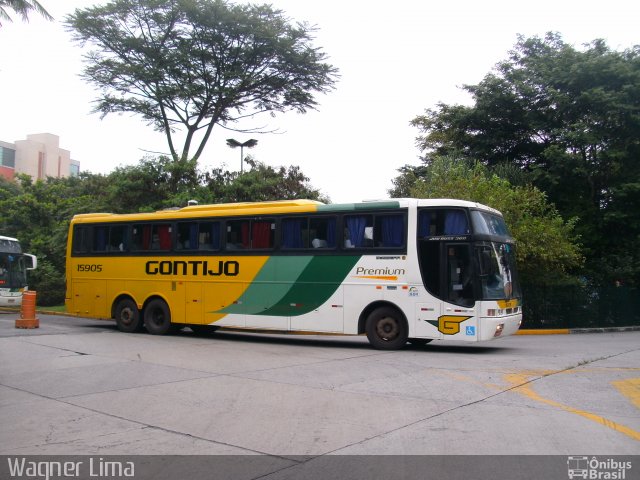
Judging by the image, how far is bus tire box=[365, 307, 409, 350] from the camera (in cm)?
1376

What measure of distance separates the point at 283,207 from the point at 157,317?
17.5 feet

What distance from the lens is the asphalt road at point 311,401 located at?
6.07m

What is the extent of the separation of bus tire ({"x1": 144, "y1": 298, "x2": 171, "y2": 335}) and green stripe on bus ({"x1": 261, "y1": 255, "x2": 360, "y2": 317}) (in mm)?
3844

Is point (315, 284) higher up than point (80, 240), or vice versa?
point (80, 240)

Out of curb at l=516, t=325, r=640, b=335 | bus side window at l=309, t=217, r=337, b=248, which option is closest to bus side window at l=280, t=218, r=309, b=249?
bus side window at l=309, t=217, r=337, b=248

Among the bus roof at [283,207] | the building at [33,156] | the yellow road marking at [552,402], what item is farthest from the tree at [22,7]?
the building at [33,156]

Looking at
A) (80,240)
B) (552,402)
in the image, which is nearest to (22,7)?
(80,240)

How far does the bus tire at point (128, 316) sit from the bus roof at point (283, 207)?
8.27 feet

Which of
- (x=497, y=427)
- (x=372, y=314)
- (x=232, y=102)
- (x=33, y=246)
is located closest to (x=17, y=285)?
(x=33, y=246)

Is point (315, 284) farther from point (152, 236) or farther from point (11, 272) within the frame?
point (11, 272)

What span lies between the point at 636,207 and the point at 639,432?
71.9ft

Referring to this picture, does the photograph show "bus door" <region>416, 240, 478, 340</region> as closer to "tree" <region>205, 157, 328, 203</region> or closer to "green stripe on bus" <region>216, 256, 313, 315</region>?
"green stripe on bus" <region>216, 256, 313, 315</region>

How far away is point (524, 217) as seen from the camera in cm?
2180
